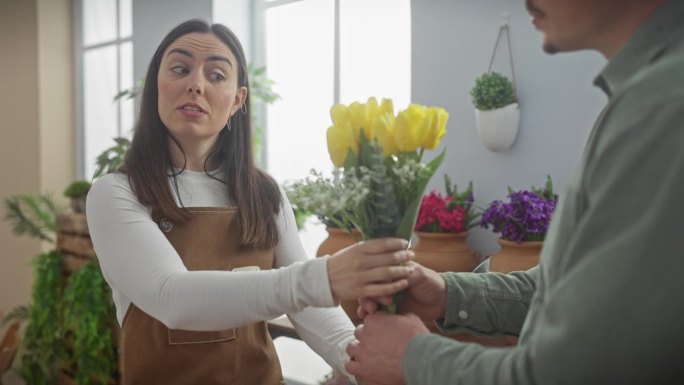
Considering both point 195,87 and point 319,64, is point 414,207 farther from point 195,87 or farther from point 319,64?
point 319,64

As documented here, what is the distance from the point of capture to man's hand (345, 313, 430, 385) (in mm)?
902

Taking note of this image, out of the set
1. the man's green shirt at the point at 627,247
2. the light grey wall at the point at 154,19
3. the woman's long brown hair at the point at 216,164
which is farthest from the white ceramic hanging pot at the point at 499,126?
the light grey wall at the point at 154,19

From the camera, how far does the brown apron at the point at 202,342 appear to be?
1421 millimetres

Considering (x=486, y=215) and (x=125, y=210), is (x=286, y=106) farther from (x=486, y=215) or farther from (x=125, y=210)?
(x=125, y=210)

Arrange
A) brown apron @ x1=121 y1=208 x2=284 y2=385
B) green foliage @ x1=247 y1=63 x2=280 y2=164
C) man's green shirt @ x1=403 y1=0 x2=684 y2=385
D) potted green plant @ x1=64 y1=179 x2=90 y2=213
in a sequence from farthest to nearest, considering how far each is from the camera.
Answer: potted green plant @ x1=64 y1=179 x2=90 y2=213, green foliage @ x1=247 y1=63 x2=280 y2=164, brown apron @ x1=121 y1=208 x2=284 y2=385, man's green shirt @ x1=403 y1=0 x2=684 y2=385

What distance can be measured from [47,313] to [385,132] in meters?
3.52

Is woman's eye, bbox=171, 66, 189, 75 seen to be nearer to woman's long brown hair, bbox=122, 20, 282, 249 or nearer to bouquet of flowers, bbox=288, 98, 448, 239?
woman's long brown hair, bbox=122, 20, 282, 249

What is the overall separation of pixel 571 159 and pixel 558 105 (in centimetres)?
22

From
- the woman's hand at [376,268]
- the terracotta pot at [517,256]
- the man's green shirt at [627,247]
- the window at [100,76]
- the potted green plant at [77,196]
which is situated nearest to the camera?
the man's green shirt at [627,247]

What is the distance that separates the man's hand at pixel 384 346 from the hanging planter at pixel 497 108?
167 cm

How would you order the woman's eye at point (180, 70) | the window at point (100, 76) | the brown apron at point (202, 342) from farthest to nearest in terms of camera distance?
the window at point (100, 76), the woman's eye at point (180, 70), the brown apron at point (202, 342)

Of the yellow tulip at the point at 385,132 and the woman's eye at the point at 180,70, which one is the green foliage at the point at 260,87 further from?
the yellow tulip at the point at 385,132

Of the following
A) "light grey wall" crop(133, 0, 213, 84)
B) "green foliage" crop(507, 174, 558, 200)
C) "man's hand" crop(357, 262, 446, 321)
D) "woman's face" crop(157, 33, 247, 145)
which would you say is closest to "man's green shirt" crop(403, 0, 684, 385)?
"man's hand" crop(357, 262, 446, 321)

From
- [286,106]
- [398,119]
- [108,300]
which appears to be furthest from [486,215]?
[108,300]
